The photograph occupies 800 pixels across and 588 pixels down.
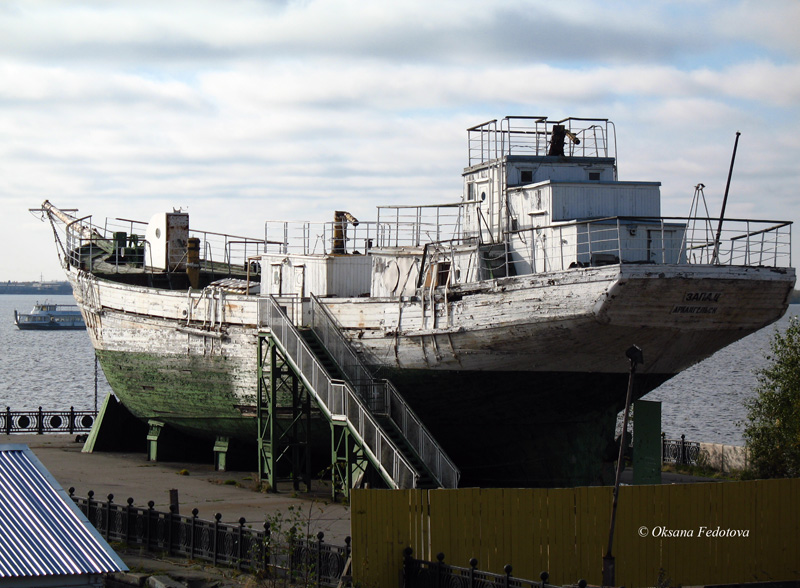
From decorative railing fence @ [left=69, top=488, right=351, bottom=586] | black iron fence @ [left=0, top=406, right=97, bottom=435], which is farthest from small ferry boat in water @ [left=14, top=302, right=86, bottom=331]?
decorative railing fence @ [left=69, top=488, right=351, bottom=586]

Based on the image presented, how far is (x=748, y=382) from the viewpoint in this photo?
101250 millimetres

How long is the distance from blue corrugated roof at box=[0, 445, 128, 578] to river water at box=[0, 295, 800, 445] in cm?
3265

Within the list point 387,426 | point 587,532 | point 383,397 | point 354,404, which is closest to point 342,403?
point 354,404

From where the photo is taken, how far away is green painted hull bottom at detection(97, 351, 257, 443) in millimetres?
32125

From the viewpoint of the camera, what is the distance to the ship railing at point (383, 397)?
2467 cm

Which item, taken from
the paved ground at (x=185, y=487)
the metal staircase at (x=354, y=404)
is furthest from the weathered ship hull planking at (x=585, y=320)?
the paved ground at (x=185, y=487)

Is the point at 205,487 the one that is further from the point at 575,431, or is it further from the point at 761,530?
the point at 761,530

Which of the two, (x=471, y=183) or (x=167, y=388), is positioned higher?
(x=471, y=183)

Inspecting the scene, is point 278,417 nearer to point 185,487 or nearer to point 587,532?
point 185,487

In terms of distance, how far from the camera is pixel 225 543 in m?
19.9

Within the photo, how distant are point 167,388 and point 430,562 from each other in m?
19.1

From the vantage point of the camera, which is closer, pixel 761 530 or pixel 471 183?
pixel 761 530

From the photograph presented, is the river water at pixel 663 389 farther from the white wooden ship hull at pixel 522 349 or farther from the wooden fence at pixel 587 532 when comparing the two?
the wooden fence at pixel 587 532

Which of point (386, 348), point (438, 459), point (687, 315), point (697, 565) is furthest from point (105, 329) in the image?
point (697, 565)
